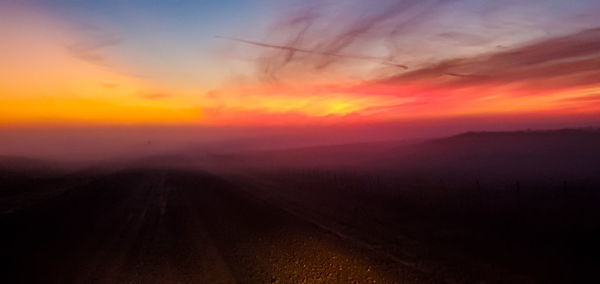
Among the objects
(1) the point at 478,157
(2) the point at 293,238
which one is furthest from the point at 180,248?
(1) the point at 478,157

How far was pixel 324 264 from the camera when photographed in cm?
891

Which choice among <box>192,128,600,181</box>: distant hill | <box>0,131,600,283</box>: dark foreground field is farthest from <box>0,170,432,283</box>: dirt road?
<box>192,128,600,181</box>: distant hill

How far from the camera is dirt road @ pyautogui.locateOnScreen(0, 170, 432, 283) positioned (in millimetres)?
8125

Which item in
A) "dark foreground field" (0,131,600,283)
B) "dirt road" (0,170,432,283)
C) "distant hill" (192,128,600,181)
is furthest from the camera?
"distant hill" (192,128,600,181)

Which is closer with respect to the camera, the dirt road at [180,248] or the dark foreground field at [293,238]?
the dirt road at [180,248]

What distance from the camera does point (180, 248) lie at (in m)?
10.3

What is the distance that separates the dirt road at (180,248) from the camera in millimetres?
8125

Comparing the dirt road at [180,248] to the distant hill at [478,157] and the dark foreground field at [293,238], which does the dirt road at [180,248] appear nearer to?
the dark foreground field at [293,238]

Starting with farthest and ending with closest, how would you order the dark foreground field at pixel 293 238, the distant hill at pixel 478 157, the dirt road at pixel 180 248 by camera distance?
the distant hill at pixel 478 157, the dark foreground field at pixel 293 238, the dirt road at pixel 180 248

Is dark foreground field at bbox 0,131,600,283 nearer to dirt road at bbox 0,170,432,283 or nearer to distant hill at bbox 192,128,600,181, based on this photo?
dirt road at bbox 0,170,432,283

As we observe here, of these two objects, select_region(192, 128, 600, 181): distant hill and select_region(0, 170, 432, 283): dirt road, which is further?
select_region(192, 128, 600, 181): distant hill

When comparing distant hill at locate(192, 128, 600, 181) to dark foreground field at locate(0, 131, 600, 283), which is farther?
distant hill at locate(192, 128, 600, 181)

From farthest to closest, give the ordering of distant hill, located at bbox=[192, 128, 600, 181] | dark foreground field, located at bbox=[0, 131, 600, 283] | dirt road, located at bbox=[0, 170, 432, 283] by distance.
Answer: distant hill, located at bbox=[192, 128, 600, 181]
dark foreground field, located at bbox=[0, 131, 600, 283]
dirt road, located at bbox=[0, 170, 432, 283]

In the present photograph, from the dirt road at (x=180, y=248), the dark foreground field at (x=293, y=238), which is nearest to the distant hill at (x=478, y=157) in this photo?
the dark foreground field at (x=293, y=238)
